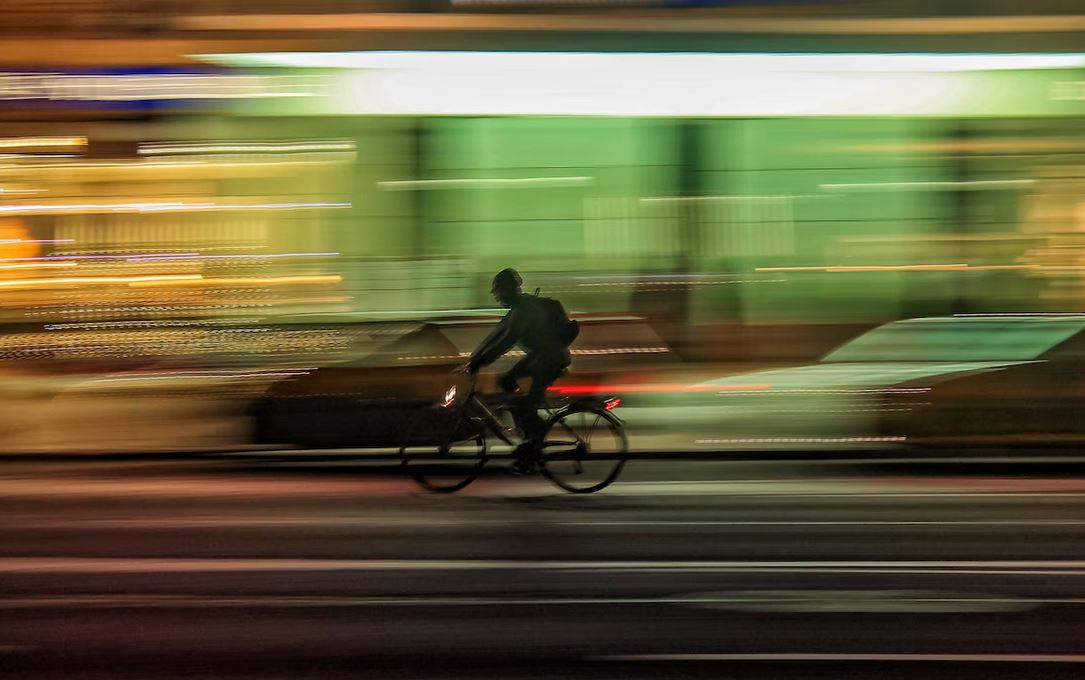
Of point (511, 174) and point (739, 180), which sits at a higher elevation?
point (511, 174)

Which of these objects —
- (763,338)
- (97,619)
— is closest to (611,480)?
(97,619)

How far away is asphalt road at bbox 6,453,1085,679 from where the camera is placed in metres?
4.80

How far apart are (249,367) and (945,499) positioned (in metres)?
7.39

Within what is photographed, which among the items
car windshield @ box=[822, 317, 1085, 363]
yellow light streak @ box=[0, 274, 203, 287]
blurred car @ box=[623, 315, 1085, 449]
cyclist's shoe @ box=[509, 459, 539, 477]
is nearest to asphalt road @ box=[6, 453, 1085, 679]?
cyclist's shoe @ box=[509, 459, 539, 477]

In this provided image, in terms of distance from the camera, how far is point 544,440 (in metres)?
9.30

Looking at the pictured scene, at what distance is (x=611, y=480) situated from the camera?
940 centimetres

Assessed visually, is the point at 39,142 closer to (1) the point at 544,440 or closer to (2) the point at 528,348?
(2) the point at 528,348

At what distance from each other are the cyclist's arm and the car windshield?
4.43 meters

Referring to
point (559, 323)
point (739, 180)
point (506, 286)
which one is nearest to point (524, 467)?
point (559, 323)

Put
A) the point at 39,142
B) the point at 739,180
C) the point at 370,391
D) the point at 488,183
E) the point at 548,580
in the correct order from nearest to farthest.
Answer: the point at 548,580 → the point at 370,391 → the point at 39,142 → the point at 488,183 → the point at 739,180

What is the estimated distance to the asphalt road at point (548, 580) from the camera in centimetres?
480

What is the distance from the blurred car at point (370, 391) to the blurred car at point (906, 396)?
1886 millimetres

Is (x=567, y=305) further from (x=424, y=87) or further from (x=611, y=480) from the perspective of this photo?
(x=611, y=480)

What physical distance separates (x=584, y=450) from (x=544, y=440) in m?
0.29
